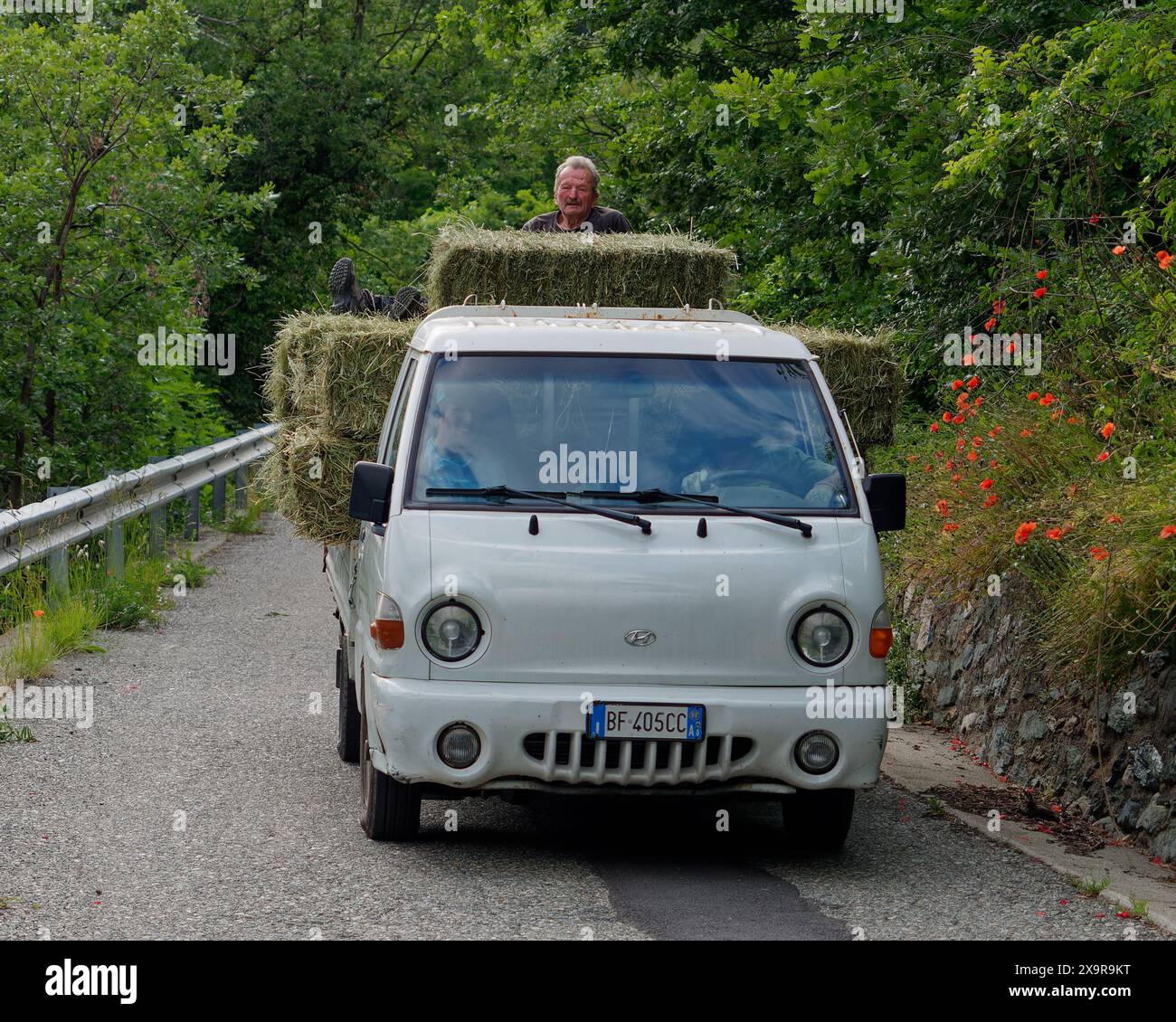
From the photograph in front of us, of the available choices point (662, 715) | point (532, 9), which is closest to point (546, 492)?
point (662, 715)

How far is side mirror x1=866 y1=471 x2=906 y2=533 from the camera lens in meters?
7.16

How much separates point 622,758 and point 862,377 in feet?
11.9

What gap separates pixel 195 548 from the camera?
16.9 meters

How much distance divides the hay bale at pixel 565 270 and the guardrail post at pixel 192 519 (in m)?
7.91

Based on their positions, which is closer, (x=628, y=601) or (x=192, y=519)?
(x=628, y=601)

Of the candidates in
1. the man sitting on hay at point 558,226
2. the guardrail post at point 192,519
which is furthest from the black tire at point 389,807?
the guardrail post at point 192,519

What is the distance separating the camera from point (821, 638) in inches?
263

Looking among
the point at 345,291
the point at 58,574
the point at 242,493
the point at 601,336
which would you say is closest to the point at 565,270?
the point at 345,291

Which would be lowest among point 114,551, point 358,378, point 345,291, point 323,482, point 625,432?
point 114,551

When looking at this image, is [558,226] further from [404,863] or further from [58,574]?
[404,863]

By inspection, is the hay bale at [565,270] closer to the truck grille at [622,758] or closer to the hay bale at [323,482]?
the hay bale at [323,482]

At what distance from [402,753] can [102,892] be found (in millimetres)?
1177

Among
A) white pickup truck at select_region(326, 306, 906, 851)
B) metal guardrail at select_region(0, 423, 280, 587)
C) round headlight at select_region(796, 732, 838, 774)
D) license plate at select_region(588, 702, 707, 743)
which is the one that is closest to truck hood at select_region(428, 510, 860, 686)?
white pickup truck at select_region(326, 306, 906, 851)

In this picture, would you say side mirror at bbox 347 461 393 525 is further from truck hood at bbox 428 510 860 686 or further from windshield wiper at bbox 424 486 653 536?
truck hood at bbox 428 510 860 686
